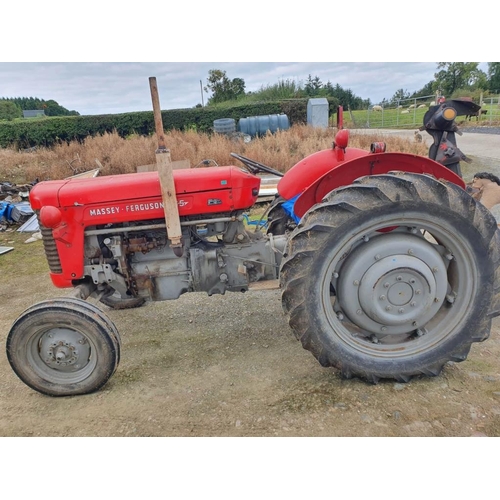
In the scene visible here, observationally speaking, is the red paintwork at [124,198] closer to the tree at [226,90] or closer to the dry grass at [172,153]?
the dry grass at [172,153]

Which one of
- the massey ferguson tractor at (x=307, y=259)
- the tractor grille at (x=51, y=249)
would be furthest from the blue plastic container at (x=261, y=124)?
the tractor grille at (x=51, y=249)

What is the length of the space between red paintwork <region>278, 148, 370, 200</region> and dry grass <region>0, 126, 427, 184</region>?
637 cm

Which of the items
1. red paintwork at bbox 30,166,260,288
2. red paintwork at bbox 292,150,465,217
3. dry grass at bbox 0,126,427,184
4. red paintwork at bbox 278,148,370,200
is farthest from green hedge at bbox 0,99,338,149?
red paintwork at bbox 292,150,465,217

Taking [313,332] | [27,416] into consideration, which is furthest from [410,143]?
[27,416]

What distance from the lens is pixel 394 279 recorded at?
93.8 inches

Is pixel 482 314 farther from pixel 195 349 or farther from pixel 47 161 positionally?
pixel 47 161

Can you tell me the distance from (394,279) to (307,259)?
0.57 metres

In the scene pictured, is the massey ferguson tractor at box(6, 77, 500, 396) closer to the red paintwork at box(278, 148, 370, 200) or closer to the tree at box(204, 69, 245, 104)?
the red paintwork at box(278, 148, 370, 200)

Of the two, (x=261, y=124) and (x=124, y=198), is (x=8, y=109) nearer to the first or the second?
(x=261, y=124)

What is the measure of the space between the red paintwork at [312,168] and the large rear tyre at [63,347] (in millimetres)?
1663

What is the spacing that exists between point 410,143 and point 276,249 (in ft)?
31.4

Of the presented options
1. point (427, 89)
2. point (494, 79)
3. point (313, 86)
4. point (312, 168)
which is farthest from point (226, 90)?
point (312, 168)

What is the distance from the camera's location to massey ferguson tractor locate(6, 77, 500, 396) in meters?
2.23

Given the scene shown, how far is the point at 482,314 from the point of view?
A: 2354 mm
